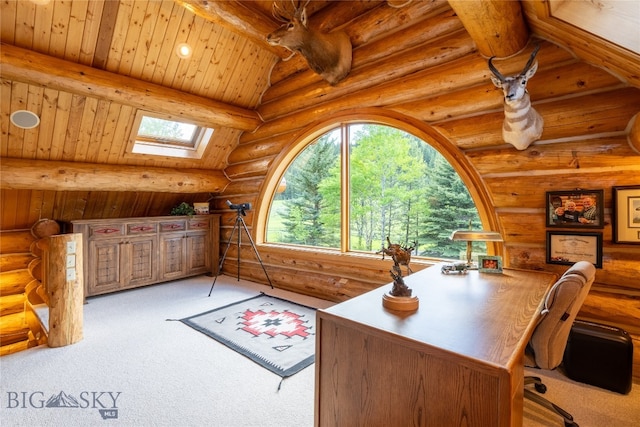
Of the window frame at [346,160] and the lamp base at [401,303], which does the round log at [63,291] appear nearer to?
the window frame at [346,160]

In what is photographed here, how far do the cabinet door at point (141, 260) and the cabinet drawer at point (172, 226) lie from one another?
200mm

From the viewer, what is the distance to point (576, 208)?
225cm

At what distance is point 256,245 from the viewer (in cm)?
472

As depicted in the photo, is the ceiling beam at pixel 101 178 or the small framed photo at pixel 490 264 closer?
the small framed photo at pixel 490 264

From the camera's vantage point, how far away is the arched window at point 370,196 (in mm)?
3180

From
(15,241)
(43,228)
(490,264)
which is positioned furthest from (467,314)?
(15,241)

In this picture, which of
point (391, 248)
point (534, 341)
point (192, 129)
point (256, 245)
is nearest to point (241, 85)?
point (192, 129)

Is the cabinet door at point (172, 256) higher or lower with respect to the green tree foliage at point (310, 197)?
lower

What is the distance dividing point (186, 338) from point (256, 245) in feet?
6.74

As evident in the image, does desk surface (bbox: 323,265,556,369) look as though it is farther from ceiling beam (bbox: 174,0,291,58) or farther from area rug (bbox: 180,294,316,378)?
ceiling beam (bbox: 174,0,291,58)

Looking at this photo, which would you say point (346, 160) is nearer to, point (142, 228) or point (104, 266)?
point (142, 228)

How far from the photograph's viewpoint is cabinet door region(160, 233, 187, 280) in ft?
15.3

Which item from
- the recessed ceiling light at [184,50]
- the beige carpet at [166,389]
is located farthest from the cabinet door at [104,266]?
the recessed ceiling light at [184,50]

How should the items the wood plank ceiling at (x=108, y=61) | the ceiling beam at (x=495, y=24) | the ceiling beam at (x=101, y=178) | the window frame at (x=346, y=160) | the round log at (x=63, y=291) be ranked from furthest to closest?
the ceiling beam at (x=101, y=178) → the wood plank ceiling at (x=108, y=61) → the window frame at (x=346, y=160) → the round log at (x=63, y=291) → the ceiling beam at (x=495, y=24)
